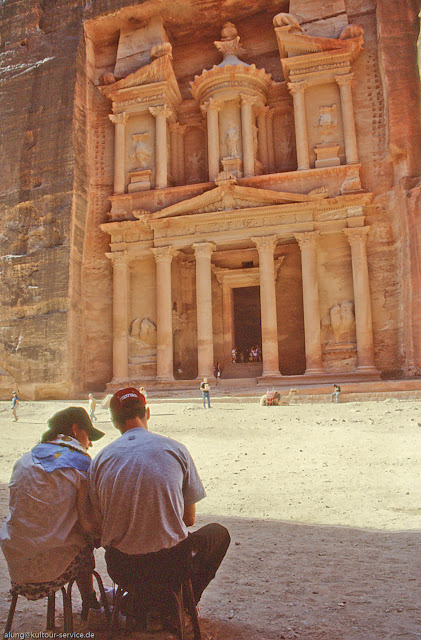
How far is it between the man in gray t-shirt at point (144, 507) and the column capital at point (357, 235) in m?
19.5

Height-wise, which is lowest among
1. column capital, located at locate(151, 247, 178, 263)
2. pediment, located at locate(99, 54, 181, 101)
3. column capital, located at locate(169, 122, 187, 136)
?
column capital, located at locate(151, 247, 178, 263)

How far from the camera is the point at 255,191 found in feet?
71.9

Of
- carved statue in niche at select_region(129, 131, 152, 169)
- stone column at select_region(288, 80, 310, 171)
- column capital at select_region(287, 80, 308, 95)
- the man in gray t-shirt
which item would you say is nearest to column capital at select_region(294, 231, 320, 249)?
stone column at select_region(288, 80, 310, 171)

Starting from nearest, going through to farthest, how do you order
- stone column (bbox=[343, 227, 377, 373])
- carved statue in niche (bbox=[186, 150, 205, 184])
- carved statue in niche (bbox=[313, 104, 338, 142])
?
stone column (bbox=[343, 227, 377, 373]) → carved statue in niche (bbox=[313, 104, 338, 142]) → carved statue in niche (bbox=[186, 150, 205, 184])

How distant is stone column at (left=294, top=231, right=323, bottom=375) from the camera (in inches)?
830

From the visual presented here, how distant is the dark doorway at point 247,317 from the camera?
2908 cm

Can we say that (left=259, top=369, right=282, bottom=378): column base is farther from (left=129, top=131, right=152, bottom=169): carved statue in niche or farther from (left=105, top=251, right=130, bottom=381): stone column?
(left=129, top=131, right=152, bottom=169): carved statue in niche

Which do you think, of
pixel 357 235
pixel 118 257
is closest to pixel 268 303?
pixel 357 235

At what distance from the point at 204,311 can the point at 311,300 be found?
4411 mm

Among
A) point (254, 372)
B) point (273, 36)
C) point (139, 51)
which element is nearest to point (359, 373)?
point (254, 372)

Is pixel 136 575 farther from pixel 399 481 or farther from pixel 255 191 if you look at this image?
pixel 255 191

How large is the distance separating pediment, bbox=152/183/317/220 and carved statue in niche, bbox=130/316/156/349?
458cm

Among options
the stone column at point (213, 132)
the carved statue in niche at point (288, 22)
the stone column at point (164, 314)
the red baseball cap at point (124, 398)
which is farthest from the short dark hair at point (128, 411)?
the carved statue in niche at point (288, 22)

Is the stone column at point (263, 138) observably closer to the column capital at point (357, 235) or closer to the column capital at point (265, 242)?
the column capital at point (265, 242)
